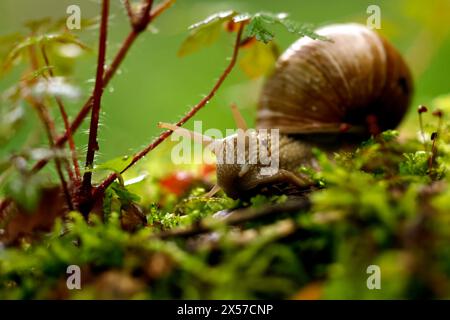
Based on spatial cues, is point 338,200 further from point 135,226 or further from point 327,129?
point 327,129

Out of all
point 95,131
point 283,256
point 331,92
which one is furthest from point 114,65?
point 283,256

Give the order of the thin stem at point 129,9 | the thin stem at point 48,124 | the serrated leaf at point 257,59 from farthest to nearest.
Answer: the serrated leaf at point 257,59 < the thin stem at point 129,9 < the thin stem at point 48,124

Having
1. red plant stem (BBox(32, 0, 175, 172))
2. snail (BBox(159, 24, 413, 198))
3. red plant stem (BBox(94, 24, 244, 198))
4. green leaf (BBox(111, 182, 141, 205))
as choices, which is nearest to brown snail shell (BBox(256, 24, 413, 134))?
snail (BBox(159, 24, 413, 198))

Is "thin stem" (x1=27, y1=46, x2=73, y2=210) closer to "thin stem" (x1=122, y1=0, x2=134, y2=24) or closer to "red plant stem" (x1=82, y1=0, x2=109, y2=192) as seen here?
"red plant stem" (x1=82, y1=0, x2=109, y2=192)

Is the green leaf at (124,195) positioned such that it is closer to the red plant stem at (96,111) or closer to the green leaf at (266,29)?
the red plant stem at (96,111)

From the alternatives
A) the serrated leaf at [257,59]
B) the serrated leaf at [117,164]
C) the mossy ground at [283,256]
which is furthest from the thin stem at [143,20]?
the mossy ground at [283,256]

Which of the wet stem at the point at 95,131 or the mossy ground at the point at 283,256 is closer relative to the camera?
the mossy ground at the point at 283,256
